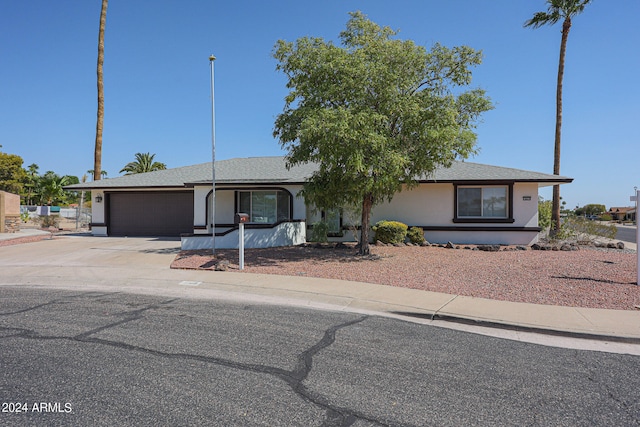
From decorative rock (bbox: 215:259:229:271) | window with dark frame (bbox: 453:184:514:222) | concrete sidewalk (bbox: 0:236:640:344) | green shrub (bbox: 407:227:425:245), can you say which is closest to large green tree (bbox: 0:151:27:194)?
concrete sidewalk (bbox: 0:236:640:344)

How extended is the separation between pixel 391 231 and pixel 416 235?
1321 millimetres

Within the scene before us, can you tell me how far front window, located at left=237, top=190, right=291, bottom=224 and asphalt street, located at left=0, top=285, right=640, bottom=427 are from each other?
1334cm

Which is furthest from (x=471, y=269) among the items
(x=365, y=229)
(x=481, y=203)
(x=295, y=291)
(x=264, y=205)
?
(x=264, y=205)

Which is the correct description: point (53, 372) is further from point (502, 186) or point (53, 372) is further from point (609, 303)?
point (502, 186)

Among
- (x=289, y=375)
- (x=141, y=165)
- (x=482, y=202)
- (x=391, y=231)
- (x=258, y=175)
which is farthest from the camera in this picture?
(x=141, y=165)

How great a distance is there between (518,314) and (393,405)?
4.37m

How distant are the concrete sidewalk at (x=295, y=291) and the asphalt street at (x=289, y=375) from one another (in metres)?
0.85

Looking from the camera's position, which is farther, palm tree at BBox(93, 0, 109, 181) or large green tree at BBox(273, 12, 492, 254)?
palm tree at BBox(93, 0, 109, 181)

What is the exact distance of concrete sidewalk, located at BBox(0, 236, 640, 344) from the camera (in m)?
6.73

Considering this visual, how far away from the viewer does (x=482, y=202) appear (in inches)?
744

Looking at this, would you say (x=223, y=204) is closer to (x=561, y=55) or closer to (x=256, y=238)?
(x=256, y=238)

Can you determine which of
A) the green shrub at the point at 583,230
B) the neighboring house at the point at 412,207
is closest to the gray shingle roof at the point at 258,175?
the neighboring house at the point at 412,207

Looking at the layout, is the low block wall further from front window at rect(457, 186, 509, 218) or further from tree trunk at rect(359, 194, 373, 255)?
front window at rect(457, 186, 509, 218)

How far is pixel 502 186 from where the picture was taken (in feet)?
61.2
